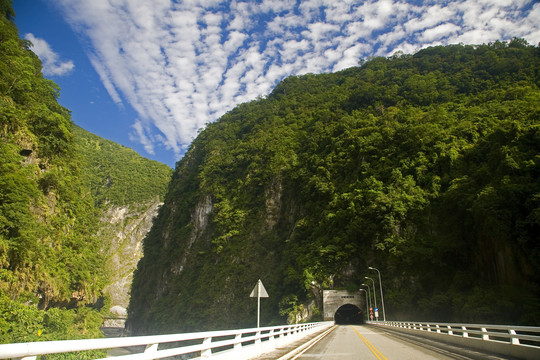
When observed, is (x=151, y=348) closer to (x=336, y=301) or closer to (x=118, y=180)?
(x=336, y=301)

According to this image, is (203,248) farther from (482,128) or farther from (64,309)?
(482,128)

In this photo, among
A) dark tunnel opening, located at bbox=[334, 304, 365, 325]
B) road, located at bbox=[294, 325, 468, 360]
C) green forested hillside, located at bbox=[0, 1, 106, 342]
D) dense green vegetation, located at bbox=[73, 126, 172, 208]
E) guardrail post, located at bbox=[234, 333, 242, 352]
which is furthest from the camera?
dense green vegetation, located at bbox=[73, 126, 172, 208]

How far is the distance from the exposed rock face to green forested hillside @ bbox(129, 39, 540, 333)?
126ft

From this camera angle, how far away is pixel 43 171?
38438 millimetres

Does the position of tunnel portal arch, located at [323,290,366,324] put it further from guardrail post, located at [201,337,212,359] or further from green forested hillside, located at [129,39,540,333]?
guardrail post, located at [201,337,212,359]

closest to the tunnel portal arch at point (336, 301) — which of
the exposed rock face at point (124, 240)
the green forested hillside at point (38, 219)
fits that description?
the green forested hillside at point (38, 219)

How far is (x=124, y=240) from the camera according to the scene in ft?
505

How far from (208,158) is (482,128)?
70.2 metres

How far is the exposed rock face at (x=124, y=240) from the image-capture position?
137875 millimetres

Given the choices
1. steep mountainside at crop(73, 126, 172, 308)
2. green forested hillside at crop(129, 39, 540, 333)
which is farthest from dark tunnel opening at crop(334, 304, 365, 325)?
steep mountainside at crop(73, 126, 172, 308)

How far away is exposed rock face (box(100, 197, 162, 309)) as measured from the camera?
13788 cm

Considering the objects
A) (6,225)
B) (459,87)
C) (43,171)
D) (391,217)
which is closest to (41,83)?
(43,171)

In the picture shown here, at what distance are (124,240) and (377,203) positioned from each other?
137880 millimetres

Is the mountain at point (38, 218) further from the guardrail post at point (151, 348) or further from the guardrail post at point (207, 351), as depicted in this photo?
the guardrail post at point (151, 348)
